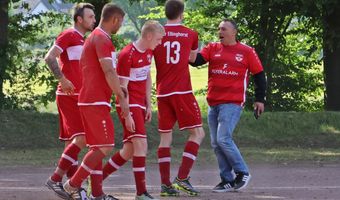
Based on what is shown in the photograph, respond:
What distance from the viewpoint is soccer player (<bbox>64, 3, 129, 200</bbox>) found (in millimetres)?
9109

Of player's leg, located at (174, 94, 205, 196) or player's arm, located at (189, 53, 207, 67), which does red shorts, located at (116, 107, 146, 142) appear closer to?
player's leg, located at (174, 94, 205, 196)

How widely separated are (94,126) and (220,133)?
7.98ft

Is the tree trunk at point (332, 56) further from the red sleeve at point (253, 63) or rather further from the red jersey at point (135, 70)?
the red jersey at point (135, 70)

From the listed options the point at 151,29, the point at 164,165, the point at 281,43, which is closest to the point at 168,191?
the point at 164,165

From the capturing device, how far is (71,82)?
33.0 ft

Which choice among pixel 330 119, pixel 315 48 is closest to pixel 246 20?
pixel 315 48

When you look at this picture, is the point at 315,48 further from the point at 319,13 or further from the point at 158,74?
the point at 158,74

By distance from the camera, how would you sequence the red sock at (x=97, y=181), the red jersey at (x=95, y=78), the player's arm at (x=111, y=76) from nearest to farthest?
1. the player's arm at (x=111, y=76)
2. the red jersey at (x=95, y=78)
3. the red sock at (x=97, y=181)

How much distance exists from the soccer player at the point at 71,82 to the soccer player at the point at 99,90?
0.73m

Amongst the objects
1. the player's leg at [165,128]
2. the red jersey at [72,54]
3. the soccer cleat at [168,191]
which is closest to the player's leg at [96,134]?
the red jersey at [72,54]

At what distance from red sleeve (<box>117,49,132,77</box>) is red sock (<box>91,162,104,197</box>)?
3.04 feet

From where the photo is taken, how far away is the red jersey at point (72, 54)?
10.1 meters

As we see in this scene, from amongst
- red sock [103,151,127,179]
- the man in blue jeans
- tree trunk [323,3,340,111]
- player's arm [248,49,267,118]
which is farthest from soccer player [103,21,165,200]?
tree trunk [323,3,340,111]

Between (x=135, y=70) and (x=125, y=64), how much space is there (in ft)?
0.43
